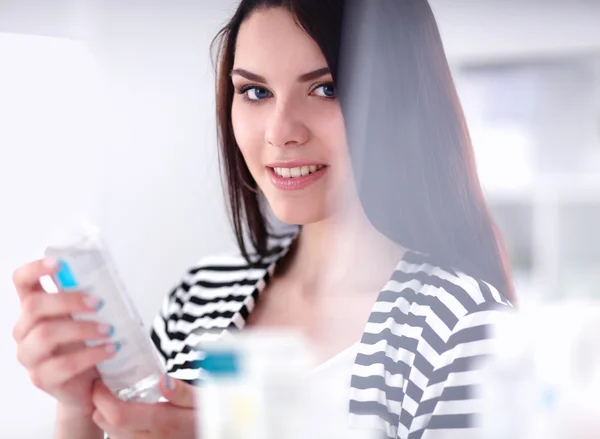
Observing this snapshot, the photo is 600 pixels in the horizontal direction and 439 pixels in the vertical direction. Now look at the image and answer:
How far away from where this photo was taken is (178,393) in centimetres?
50

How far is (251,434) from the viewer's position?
0.44m

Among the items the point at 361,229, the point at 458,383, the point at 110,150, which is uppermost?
the point at 110,150

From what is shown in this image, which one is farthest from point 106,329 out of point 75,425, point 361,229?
point 361,229

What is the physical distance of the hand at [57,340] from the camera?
485 millimetres

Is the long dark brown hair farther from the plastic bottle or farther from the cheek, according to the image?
the plastic bottle

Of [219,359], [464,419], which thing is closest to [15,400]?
[219,359]

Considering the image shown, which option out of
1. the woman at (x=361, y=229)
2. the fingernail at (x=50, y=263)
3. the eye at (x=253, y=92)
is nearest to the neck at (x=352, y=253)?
the woman at (x=361, y=229)

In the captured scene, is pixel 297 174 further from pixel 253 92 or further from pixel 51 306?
pixel 51 306

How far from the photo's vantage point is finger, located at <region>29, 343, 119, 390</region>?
486 millimetres

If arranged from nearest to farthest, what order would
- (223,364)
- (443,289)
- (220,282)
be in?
1. (223,364)
2. (443,289)
3. (220,282)

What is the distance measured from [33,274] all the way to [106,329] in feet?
0.23

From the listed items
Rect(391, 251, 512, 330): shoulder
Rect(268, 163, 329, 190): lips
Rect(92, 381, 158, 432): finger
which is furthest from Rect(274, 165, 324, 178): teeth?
Rect(92, 381, 158, 432): finger

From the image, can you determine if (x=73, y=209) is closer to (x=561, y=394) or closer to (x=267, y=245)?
(x=267, y=245)

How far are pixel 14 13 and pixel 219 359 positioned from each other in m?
0.35
